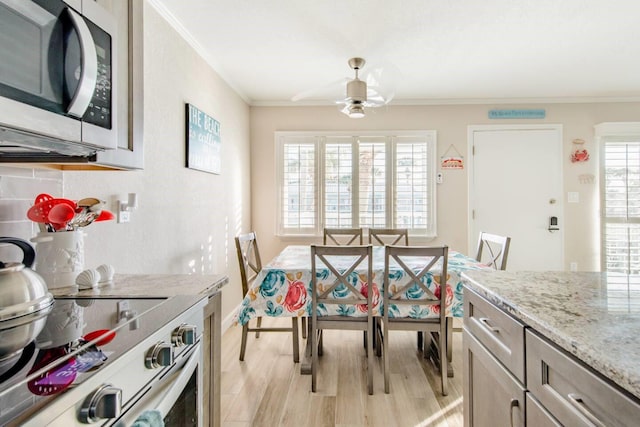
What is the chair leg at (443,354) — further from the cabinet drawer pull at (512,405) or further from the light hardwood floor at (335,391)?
the cabinet drawer pull at (512,405)

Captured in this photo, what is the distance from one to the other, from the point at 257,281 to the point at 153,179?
0.92 metres

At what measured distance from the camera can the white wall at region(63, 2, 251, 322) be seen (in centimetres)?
162

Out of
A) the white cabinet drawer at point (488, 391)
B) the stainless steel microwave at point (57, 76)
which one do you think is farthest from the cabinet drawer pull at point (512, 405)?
the stainless steel microwave at point (57, 76)

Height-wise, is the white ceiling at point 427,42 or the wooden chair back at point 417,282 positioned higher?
the white ceiling at point 427,42

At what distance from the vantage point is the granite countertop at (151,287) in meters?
1.11

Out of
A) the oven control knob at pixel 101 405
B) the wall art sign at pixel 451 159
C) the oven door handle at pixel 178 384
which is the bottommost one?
the oven door handle at pixel 178 384

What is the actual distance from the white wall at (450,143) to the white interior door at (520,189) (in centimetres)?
11

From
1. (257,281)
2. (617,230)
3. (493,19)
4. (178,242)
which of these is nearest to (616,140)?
(617,230)

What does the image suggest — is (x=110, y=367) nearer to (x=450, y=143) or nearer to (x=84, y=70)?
(x=84, y=70)

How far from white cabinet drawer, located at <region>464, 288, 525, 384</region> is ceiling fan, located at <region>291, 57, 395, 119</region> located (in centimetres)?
174

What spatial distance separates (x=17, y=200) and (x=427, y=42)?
2.69 m

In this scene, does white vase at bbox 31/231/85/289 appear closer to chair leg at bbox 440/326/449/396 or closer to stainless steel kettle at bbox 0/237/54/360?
stainless steel kettle at bbox 0/237/54/360

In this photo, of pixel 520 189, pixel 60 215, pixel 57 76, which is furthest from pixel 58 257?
pixel 520 189

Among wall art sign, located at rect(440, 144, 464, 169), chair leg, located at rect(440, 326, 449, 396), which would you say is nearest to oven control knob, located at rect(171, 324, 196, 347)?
chair leg, located at rect(440, 326, 449, 396)
